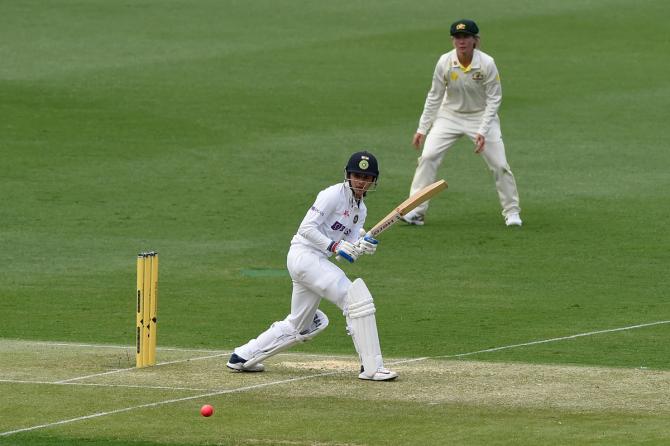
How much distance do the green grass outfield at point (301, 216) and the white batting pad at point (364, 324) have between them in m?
0.23

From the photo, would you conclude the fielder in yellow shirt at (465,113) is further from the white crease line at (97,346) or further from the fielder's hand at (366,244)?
the fielder's hand at (366,244)

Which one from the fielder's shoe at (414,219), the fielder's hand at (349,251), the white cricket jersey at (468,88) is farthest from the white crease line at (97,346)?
the fielder's shoe at (414,219)

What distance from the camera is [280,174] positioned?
22.8 m

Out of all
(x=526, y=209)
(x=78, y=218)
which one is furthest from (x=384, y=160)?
(x=78, y=218)

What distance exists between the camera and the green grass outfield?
1093 centimetres

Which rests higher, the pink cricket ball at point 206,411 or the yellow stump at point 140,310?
the yellow stump at point 140,310

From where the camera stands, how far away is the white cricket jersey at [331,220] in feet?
39.1

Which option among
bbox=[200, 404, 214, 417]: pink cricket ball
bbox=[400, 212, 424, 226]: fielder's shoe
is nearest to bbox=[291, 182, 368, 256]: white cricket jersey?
bbox=[200, 404, 214, 417]: pink cricket ball

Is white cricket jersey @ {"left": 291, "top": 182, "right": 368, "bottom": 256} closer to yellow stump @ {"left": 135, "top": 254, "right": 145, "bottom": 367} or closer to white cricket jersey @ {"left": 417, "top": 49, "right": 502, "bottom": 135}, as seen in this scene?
yellow stump @ {"left": 135, "top": 254, "right": 145, "bottom": 367}

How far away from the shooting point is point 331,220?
12.1 metres

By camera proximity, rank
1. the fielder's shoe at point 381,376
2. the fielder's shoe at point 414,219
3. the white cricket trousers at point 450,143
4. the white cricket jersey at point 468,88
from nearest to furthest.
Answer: the fielder's shoe at point 381,376 < the white cricket jersey at point 468,88 < the white cricket trousers at point 450,143 < the fielder's shoe at point 414,219

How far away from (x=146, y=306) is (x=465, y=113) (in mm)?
7795

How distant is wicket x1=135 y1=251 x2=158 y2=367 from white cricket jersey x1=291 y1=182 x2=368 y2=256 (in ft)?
3.79

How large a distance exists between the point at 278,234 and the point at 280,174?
3455mm
